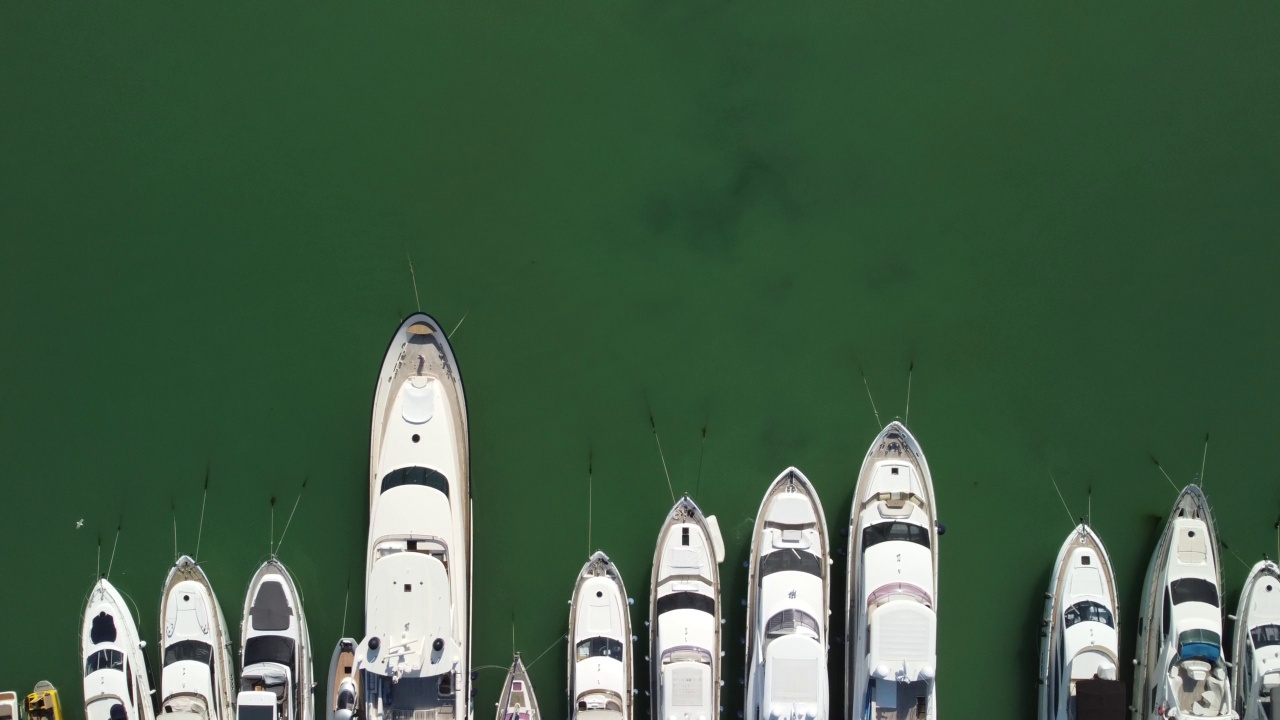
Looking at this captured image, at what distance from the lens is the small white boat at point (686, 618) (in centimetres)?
1398

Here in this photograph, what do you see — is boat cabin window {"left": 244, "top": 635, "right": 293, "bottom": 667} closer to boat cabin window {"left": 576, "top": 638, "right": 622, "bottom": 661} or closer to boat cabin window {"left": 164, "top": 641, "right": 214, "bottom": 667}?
boat cabin window {"left": 164, "top": 641, "right": 214, "bottom": 667}

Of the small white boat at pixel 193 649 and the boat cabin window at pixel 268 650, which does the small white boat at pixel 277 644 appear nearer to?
the boat cabin window at pixel 268 650


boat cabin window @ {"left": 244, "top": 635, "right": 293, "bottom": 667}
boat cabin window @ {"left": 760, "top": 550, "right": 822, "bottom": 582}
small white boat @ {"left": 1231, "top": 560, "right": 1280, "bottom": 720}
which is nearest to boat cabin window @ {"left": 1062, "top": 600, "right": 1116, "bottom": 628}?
small white boat @ {"left": 1231, "top": 560, "right": 1280, "bottom": 720}

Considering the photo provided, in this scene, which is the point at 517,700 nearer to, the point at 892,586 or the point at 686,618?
the point at 686,618

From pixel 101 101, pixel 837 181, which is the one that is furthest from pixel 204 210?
pixel 837 181

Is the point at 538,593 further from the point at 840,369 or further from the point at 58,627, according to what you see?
the point at 58,627

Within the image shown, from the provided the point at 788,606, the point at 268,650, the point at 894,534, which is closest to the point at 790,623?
the point at 788,606

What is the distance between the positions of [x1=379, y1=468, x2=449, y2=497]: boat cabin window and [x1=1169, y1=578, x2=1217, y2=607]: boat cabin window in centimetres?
1131

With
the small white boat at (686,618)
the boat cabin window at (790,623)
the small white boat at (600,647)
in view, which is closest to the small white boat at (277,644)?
the small white boat at (600,647)

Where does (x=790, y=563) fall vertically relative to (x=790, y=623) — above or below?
above

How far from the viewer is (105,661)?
14438 mm

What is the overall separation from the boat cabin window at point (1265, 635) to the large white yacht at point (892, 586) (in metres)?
4.91

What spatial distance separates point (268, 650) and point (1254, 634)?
49.6 ft

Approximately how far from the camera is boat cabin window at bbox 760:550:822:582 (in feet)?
46.7
